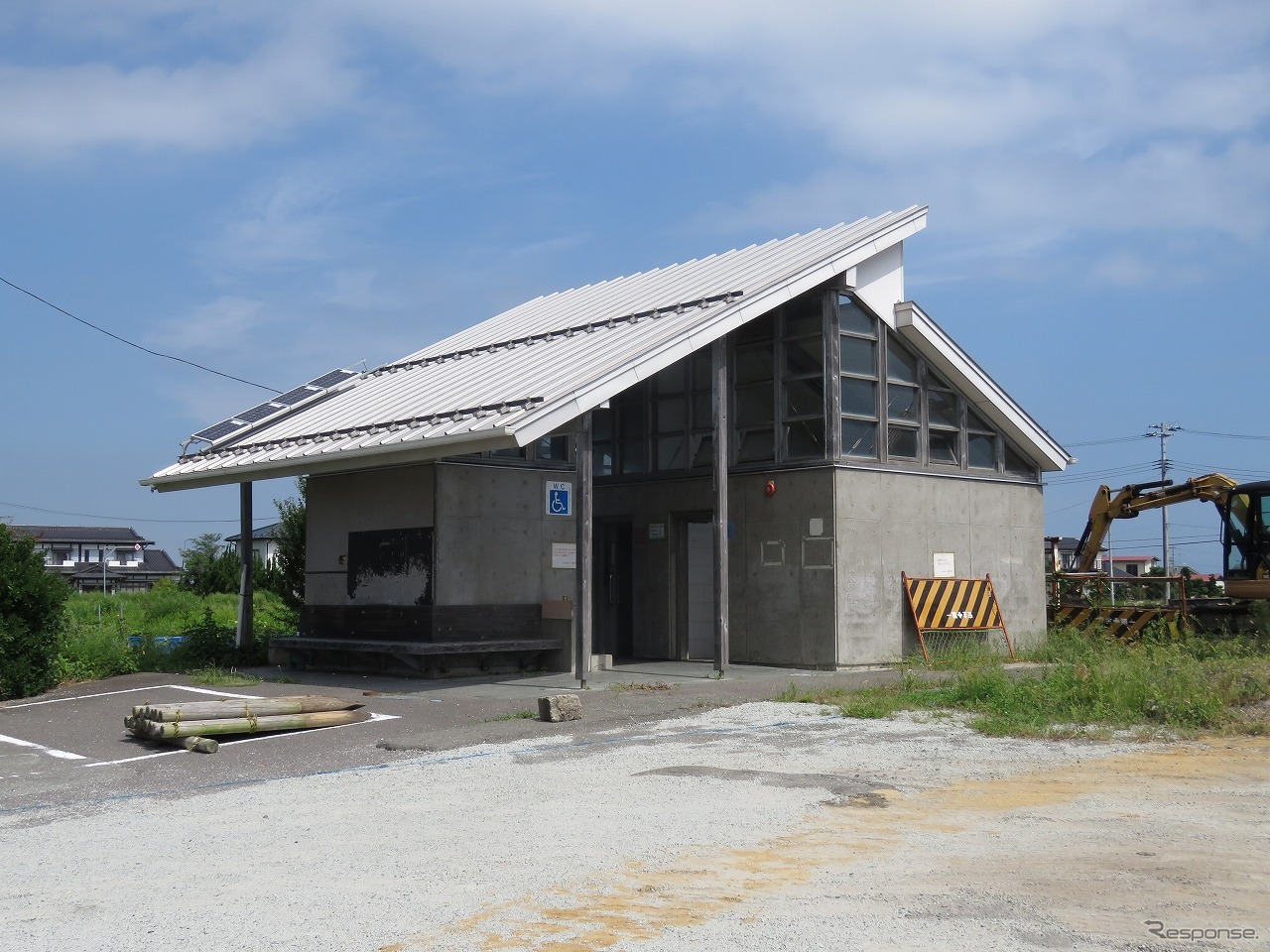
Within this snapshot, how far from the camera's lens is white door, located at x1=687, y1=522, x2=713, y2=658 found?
1958 cm

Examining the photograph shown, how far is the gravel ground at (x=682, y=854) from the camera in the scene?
5.32 metres

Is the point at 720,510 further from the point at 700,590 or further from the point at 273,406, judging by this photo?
the point at 273,406

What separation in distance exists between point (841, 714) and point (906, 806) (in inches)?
184

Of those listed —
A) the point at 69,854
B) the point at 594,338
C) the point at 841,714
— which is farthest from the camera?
the point at 594,338

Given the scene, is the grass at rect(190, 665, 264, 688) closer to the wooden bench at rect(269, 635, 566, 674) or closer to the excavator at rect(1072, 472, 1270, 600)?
the wooden bench at rect(269, 635, 566, 674)

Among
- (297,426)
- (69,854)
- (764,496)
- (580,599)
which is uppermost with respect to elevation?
(297,426)

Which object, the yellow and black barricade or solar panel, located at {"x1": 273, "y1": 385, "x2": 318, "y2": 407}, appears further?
solar panel, located at {"x1": 273, "y1": 385, "x2": 318, "y2": 407}

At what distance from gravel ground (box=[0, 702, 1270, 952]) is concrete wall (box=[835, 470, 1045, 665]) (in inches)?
286

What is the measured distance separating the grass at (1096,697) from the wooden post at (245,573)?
375 inches

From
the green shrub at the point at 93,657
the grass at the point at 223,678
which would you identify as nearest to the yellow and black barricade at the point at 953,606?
the grass at the point at 223,678

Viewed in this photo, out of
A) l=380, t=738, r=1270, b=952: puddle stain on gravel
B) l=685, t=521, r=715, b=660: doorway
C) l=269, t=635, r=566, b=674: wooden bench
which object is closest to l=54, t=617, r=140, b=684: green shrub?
l=269, t=635, r=566, b=674: wooden bench

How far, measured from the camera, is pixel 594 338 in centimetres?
1775

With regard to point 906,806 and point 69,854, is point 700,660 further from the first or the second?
point 69,854

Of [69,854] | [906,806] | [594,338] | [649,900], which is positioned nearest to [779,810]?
[906,806]
